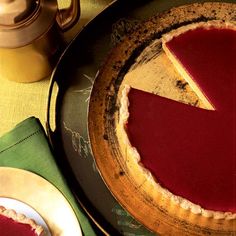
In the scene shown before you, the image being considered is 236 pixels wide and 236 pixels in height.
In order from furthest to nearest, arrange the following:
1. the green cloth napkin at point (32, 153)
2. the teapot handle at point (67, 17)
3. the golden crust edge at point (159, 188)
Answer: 1. the teapot handle at point (67, 17)
2. the green cloth napkin at point (32, 153)
3. the golden crust edge at point (159, 188)

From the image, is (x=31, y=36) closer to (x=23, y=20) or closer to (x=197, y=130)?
(x=23, y=20)

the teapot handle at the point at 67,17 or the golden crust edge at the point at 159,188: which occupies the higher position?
the teapot handle at the point at 67,17

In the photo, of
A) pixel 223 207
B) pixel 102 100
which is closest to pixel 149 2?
pixel 102 100

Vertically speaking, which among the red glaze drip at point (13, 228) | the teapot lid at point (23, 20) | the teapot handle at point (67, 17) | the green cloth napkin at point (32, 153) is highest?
the teapot lid at point (23, 20)

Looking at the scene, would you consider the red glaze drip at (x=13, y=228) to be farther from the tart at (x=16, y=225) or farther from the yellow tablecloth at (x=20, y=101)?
the yellow tablecloth at (x=20, y=101)

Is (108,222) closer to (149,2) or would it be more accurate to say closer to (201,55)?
(201,55)

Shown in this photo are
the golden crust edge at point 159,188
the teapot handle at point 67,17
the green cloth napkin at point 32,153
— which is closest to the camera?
the golden crust edge at point 159,188

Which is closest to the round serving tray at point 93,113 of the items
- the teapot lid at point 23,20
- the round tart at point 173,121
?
the round tart at point 173,121

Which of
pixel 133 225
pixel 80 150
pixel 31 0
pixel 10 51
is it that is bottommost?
pixel 133 225
